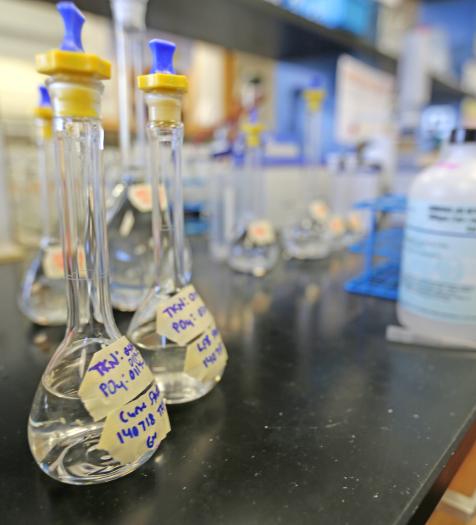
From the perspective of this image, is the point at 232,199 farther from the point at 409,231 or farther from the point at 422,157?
the point at 422,157

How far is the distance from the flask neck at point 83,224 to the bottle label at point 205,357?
0.25 feet

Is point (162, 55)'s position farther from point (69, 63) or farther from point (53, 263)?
point (53, 263)

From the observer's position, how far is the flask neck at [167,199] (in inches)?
13.6

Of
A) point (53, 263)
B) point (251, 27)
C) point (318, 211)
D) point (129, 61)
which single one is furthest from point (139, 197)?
point (251, 27)

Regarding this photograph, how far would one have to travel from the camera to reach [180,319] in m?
0.36

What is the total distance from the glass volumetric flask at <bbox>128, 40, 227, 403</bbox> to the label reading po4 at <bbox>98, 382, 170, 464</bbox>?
6 cm

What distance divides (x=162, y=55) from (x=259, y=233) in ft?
1.78

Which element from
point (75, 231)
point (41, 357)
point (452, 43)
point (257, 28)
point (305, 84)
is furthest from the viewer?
point (452, 43)

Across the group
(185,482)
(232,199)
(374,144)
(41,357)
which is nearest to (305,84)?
(374,144)

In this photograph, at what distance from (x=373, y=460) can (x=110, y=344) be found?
0.68ft

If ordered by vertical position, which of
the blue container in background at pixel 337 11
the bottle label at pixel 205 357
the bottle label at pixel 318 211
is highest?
the blue container in background at pixel 337 11

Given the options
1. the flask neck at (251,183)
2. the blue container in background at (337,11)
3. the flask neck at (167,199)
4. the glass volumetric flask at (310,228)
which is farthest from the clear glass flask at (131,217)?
the blue container in background at (337,11)

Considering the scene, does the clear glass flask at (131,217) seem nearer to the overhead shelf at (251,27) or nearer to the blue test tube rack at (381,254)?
the overhead shelf at (251,27)

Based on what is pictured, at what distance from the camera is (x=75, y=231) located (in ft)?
0.91
